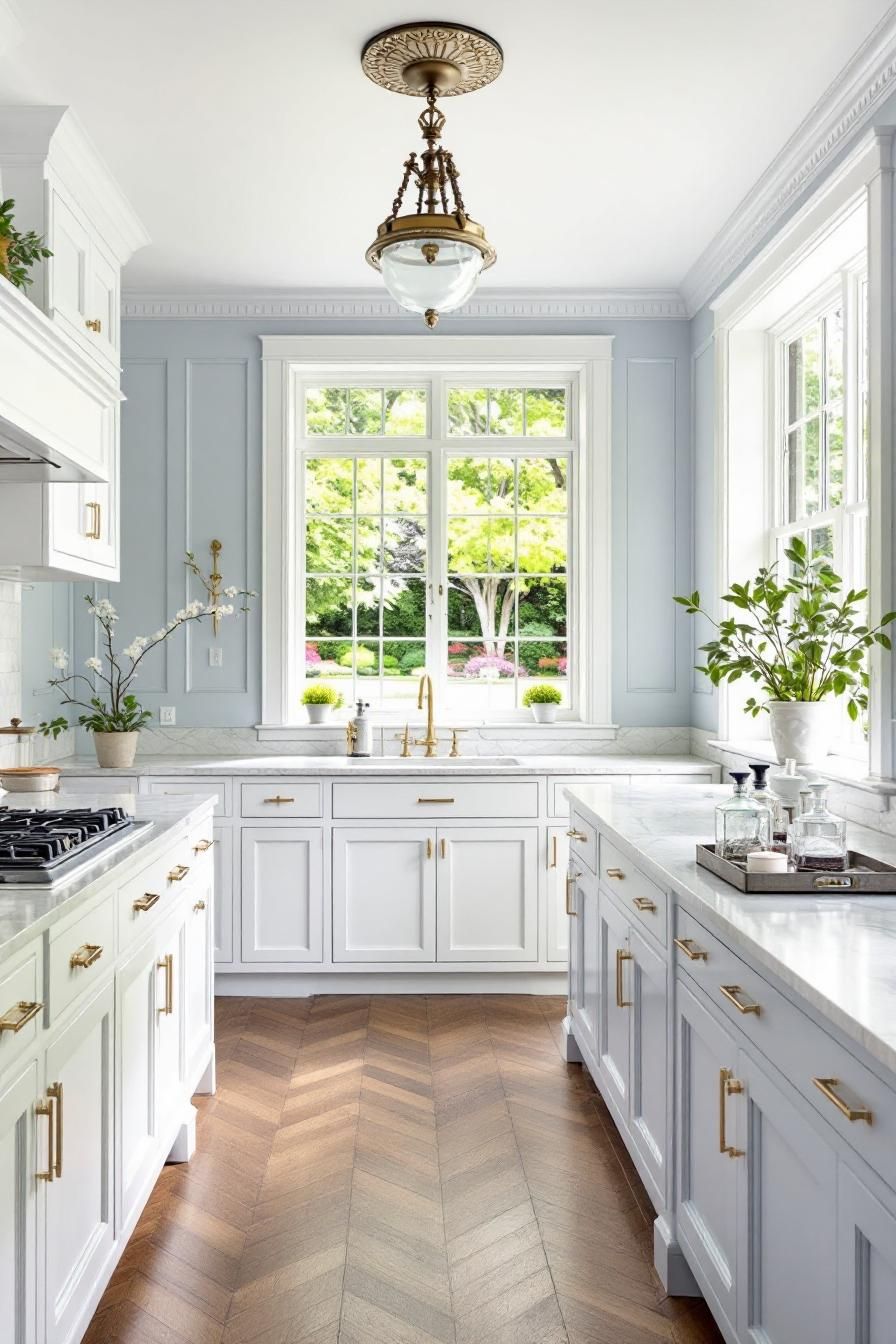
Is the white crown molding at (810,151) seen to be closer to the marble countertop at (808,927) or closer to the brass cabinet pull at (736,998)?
the marble countertop at (808,927)

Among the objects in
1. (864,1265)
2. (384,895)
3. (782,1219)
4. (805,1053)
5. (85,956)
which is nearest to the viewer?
(864,1265)

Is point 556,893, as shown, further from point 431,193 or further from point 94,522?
point 431,193

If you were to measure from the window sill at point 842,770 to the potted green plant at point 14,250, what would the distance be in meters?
2.43

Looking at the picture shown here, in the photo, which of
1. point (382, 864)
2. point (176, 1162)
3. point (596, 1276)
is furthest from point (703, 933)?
point (382, 864)

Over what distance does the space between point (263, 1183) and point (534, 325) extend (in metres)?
3.69

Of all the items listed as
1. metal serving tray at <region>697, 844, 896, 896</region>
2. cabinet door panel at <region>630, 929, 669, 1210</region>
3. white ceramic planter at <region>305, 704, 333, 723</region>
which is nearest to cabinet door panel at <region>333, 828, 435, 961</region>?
white ceramic planter at <region>305, 704, 333, 723</region>

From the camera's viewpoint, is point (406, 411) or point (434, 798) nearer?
point (434, 798)

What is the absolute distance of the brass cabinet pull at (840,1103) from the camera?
4.27ft

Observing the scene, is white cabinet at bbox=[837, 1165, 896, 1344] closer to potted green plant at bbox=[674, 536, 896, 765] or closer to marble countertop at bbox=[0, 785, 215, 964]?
marble countertop at bbox=[0, 785, 215, 964]

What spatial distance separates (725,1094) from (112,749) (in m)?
3.15

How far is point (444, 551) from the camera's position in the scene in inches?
199

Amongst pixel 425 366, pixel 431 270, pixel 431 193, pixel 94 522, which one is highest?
pixel 425 366

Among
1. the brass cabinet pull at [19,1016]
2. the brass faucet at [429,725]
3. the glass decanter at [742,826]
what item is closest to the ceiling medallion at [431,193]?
the glass decanter at [742,826]

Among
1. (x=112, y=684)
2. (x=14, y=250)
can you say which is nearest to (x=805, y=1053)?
(x=14, y=250)
